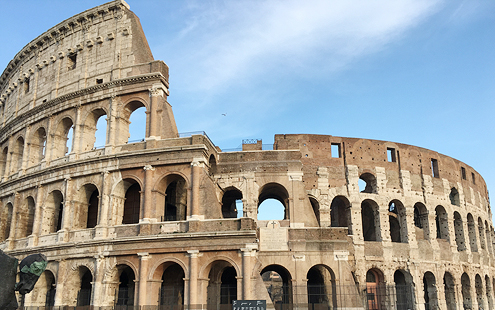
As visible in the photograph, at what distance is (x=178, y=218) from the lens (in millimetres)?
21062

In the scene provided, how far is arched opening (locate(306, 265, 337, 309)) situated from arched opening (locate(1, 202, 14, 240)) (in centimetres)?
1570

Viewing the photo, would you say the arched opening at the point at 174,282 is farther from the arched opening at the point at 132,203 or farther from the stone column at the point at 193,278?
the arched opening at the point at 132,203

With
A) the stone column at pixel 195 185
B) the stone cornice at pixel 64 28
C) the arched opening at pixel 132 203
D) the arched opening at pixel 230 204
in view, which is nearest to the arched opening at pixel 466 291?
the arched opening at pixel 230 204

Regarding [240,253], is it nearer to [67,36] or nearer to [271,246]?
[271,246]

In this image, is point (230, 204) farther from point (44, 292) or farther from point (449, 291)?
point (449, 291)

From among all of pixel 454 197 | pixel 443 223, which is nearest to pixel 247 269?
pixel 443 223

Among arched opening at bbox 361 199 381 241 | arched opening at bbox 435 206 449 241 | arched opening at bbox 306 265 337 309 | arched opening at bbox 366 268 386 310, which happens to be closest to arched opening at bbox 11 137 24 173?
arched opening at bbox 306 265 337 309

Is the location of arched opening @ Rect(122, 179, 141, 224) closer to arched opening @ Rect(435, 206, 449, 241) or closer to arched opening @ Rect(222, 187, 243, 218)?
arched opening @ Rect(222, 187, 243, 218)

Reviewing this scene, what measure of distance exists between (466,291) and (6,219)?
85.9 feet

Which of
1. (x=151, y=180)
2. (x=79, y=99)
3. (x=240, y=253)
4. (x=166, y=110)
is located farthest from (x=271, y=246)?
(x=79, y=99)

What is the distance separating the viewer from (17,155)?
25250mm

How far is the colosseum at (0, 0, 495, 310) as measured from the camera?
60.7ft

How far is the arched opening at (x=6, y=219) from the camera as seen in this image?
2394cm

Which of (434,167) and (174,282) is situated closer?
(174,282)
